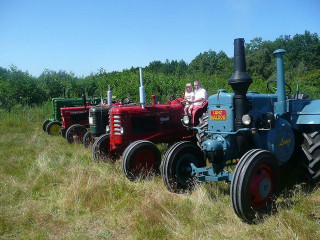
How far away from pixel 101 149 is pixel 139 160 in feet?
5.12

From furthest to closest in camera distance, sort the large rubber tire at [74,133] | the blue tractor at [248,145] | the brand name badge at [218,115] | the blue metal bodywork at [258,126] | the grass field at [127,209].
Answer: the large rubber tire at [74,133]
the brand name badge at [218,115]
the blue metal bodywork at [258,126]
the blue tractor at [248,145]
the grass field at [127,209]

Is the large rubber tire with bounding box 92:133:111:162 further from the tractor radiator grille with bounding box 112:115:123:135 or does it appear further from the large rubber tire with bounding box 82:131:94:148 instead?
the large rubber tire with bounding box 82:131:94:148

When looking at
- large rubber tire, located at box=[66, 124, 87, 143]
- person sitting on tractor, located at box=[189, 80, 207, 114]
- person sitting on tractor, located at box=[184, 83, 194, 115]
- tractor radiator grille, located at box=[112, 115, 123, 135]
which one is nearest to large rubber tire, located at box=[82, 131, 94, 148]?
large rubber tire, located at box=[66, 124, 87, 143]

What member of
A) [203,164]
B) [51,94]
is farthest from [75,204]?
[51,94]

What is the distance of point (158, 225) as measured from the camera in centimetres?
314

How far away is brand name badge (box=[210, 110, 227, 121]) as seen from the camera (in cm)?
383

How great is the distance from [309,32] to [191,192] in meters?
65.1

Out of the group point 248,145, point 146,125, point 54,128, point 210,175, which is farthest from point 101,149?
point 54,128

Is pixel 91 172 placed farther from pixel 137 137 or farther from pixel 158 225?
pixel 158 225

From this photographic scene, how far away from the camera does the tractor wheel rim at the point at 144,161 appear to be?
4945 millimetres

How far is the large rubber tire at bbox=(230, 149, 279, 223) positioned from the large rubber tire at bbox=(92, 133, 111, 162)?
3.58m

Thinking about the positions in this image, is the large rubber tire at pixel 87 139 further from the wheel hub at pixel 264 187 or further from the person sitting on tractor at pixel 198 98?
the wheel hub at pixel 264 187

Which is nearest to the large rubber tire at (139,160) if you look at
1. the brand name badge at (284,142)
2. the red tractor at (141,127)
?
the red tractor at (141,127)

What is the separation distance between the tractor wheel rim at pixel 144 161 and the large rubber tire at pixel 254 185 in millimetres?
2193
